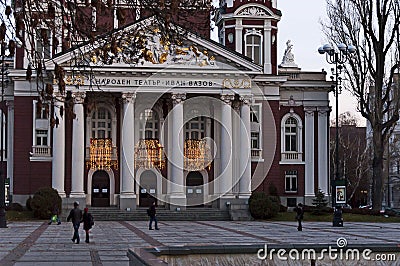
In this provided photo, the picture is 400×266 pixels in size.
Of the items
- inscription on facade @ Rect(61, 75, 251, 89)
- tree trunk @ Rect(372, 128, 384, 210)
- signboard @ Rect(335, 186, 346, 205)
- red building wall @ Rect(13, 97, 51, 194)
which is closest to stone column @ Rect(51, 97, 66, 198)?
red building wall @ Rect(13, 97, 51, 194)

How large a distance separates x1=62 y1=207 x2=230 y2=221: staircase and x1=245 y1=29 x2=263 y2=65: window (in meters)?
13.4

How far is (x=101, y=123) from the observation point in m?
58.3

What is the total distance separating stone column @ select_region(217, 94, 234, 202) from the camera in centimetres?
5528

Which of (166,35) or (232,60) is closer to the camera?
(166,35)

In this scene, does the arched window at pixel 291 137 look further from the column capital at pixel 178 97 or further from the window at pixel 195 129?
the column capital at pixel 178 97

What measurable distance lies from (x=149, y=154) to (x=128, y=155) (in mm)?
4204

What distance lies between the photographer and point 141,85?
54.4 metres

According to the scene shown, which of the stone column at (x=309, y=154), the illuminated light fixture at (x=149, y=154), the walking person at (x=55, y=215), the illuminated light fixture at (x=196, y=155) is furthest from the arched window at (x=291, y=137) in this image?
the walking person at (x=55, y=215)

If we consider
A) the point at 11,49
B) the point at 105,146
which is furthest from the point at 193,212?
the point at 11,49

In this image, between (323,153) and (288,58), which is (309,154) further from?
(288,58)

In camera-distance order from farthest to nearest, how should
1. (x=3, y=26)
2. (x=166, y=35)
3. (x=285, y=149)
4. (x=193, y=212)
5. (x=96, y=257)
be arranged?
(x=285, y=149) < (x=193, y=212) < (x=96, y=257) < (x=166, y=35) < (x=3, y=26)

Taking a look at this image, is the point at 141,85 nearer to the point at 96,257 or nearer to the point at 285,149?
the point at 285,149

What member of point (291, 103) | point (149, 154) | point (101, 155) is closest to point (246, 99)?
point (291, 103)

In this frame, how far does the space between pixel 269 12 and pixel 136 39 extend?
47.4 metres
